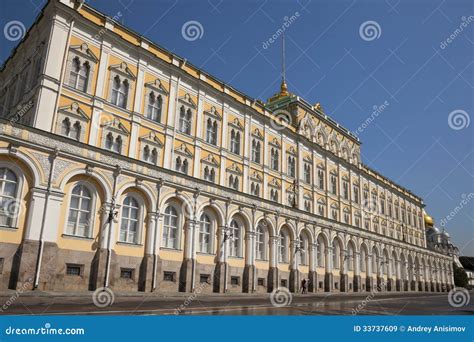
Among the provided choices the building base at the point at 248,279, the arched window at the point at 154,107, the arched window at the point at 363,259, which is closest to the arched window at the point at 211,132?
the arched window at the point at 154,107

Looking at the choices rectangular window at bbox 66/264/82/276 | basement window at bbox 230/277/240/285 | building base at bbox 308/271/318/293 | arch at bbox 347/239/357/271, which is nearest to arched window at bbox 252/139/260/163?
basement window at bbox 230/277/240/285

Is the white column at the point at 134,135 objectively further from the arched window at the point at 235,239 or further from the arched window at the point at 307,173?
the arched window at the point at 307,173

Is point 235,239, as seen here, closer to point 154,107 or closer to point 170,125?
point 170,125

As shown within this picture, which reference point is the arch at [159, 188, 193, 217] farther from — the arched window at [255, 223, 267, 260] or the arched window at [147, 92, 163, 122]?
the arched window at [255, 223, 267, 260]

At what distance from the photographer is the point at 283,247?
37844 mm

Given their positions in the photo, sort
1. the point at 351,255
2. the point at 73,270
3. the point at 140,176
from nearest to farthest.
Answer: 1. the point at 73,270
2. the point at 140,176
3. the point at 351,255

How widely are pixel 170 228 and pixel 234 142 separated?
13112 millimetres

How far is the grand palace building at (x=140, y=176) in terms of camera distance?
20422 mm

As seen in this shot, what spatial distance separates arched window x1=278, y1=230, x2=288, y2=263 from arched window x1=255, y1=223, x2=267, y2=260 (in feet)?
7.97

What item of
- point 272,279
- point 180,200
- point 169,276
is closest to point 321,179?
point 272,279

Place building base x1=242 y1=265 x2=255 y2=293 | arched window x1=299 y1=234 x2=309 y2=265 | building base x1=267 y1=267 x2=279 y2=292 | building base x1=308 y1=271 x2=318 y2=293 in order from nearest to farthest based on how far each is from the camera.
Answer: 1. building base x1=242 y1=265 x2=255 y2=293
2. building base x1=267 y1=267 x2=279 y2=292
3. arched window x1=299 y1=234 x2=309 y2=265
4. building base x1=308 y1=271 x2=318 y2=293

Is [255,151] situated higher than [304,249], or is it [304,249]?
[255,151]

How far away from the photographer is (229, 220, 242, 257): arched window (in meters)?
32.3

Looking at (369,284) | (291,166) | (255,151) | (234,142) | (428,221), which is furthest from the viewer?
(428,221)
